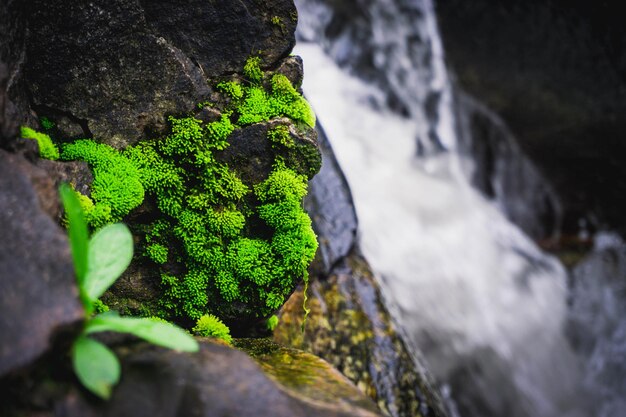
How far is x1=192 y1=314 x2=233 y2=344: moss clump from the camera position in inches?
107

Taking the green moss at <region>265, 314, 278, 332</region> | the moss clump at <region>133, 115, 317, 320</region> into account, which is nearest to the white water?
the green moss at <region>265, 314, 278, 332</region>

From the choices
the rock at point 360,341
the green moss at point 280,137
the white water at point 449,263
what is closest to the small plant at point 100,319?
the green moss at point 280,137

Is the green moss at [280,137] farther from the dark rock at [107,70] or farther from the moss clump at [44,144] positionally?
the moss clump at [44,144]

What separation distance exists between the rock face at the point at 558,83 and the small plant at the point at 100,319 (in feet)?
27.9

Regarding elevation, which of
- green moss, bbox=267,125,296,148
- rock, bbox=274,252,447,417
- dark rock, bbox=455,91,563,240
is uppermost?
dark rock, bbox=455,91,563,240

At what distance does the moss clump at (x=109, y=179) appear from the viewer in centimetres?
264

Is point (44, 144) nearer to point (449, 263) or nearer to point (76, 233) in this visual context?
point (76, 233)

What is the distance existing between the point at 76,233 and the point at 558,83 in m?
9.17

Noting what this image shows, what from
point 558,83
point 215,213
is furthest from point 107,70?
point 558,83

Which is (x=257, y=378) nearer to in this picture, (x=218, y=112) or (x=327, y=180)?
(x=218, y=112)

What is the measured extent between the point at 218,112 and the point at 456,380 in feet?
13.7

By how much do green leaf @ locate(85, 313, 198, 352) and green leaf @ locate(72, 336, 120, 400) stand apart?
0.09 meters

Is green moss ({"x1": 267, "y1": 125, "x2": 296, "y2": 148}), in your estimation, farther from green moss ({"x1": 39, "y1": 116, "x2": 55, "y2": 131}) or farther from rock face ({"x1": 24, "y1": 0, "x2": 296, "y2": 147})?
green moss ({"x1": 39, "y1": 116, "x2": 55, "y2": 131})

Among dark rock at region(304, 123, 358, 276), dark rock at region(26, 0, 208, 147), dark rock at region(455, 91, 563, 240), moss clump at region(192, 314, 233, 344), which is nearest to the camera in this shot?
dark rock at region(26, 0, 208, 147)
